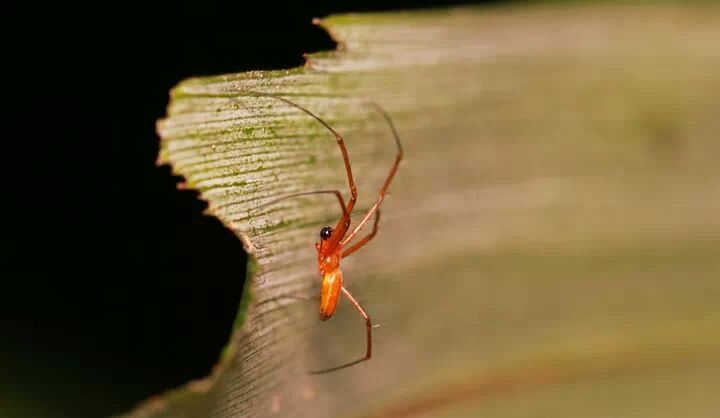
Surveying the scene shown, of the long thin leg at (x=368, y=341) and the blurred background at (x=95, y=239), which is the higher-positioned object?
the blurred background at (x=95, y=239)

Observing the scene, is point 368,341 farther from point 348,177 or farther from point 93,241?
point 93,241

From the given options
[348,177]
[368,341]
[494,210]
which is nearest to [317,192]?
[348,177]

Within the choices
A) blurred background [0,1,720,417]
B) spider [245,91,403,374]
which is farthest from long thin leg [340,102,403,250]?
blurred background [0,1,720,417]

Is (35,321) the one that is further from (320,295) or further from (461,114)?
(461,114)

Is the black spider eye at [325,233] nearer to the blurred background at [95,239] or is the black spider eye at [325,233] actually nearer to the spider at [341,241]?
the spider at [341,241]

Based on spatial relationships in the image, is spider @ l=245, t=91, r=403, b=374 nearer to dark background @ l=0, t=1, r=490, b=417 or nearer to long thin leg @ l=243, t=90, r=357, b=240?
long thin leg @ l=243, t=90, r=357, b=240

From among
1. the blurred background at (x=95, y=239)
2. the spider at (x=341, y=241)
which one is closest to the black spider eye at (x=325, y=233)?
the spider at (x=341, y=241)

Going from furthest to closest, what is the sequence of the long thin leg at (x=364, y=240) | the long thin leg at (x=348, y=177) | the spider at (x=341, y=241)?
the long thin leg at (x=364, y=240) < the spider at (x=341, y=241) < the long thin leg at (x=348, y=177)

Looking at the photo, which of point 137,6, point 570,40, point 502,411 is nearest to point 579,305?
point 502,411
